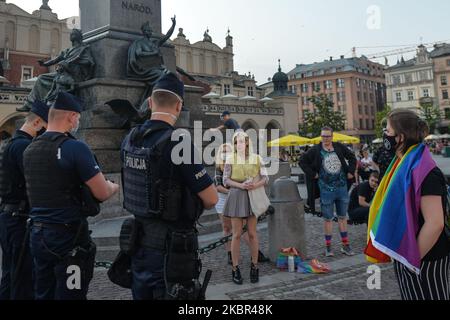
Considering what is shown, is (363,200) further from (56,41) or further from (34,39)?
(56,41)

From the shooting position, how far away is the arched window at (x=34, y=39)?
5009 cm

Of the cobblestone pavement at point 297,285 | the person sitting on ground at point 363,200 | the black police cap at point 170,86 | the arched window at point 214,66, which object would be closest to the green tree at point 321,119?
the arched window at point 214,66

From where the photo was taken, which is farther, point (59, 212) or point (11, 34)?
point (11, 34)

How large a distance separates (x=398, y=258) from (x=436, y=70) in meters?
90.0

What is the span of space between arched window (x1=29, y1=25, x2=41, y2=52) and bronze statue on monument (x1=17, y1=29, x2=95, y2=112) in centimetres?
4770

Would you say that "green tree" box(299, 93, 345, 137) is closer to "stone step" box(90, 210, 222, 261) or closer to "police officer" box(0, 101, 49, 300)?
"stone step" box(90, 210, 222, 261)

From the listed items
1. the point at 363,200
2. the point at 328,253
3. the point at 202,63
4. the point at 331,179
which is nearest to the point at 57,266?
the point at 328,253

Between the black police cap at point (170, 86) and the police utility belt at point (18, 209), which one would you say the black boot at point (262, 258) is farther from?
the black police cap at point (170, 86)

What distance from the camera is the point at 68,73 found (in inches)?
338

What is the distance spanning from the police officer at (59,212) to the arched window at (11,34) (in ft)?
177

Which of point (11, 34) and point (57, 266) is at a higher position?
point (11, 34)

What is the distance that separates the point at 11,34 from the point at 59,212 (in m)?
55.2

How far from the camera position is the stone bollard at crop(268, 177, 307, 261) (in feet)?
18.2

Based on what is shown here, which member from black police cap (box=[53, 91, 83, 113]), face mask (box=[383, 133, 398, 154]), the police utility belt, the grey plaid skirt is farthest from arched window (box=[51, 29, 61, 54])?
face mask (box=[383, 133, 398, 154])
